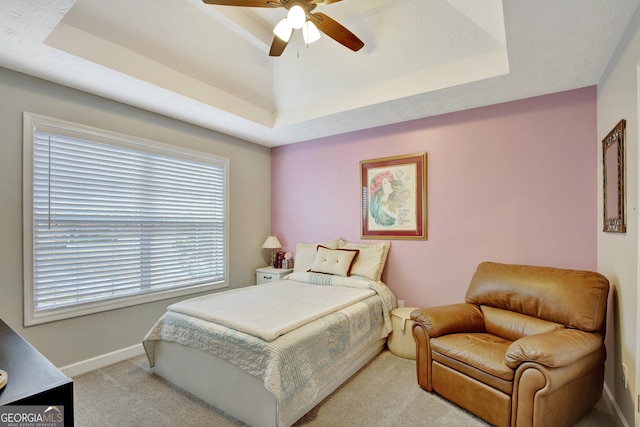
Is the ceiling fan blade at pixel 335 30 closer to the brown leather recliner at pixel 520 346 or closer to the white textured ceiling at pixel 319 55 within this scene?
the white textured ceiling at pixel 319 55

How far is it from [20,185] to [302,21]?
251 cm

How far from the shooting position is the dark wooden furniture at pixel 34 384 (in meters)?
1.00

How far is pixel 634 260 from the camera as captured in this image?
1.74 meters

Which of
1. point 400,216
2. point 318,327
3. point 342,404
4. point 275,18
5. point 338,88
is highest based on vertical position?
point 275,18

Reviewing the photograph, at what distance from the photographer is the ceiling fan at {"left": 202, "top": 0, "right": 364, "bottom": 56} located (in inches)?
73.4

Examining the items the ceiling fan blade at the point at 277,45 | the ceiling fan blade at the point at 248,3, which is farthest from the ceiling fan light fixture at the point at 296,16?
the ceiling fan blade at the point at 277,45

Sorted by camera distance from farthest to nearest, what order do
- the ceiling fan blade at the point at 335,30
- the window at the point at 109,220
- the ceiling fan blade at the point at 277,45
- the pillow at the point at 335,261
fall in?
the pillow at the point at 335,261 < the window at the point at 109,220 < the ceiling fan blade at the point at 277,45 < the ceiling fan blade at the point at 335,30

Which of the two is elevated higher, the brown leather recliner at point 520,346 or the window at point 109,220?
the window at point 109,220

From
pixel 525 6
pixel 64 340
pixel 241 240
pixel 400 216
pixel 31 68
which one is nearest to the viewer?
pixel 525 6

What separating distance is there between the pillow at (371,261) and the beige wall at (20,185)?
5.61 feet

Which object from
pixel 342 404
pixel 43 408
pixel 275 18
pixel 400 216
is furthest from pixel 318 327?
pixel 275 18

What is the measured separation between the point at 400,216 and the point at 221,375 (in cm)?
241

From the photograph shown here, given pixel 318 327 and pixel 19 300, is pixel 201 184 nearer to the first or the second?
pixel 19 300

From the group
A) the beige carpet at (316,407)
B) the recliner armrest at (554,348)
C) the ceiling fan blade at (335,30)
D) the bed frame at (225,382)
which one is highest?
the ceiling fan blade at (335,30)
